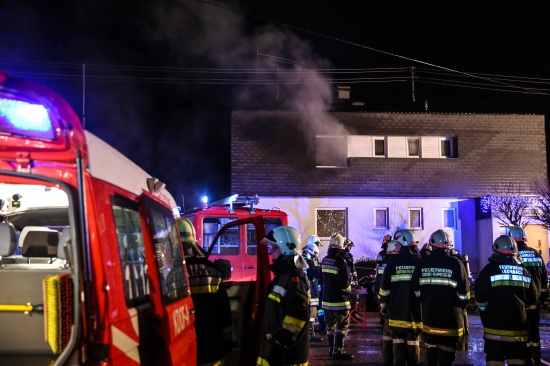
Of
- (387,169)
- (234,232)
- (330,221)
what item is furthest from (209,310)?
(387,169)

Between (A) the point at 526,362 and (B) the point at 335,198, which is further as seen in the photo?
(B) the point at 335,198

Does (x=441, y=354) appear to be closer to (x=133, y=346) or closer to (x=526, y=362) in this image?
(x=526, y=362)

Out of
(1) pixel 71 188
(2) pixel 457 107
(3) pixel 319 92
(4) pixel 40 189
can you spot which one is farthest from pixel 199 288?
(2) pixel 457 107

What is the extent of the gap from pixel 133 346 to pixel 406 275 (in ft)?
17.7

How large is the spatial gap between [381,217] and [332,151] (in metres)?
Answer: 3.26

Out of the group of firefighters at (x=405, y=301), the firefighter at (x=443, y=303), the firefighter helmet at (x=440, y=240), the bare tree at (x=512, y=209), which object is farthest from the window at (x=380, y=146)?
the firefighter at (x=443, y=303)

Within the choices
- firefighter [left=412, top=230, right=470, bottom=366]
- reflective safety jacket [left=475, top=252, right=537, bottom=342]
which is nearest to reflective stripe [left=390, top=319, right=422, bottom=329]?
firefighter [left=412, top=230, right=470, bottom=366]

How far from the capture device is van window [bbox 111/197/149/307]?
3336 mm

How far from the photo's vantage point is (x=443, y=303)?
7.07 meters

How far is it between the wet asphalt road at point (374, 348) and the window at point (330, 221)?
28.8 feet

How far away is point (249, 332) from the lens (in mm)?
5754

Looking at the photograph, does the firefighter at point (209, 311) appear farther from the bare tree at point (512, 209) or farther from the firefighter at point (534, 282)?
the bare tree at point (512, 209)

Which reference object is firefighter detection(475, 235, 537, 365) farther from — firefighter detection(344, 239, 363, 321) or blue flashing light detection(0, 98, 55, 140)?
firefighter detection(344, 239, 363, 321)

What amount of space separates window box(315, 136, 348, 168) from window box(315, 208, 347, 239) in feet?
5.98
